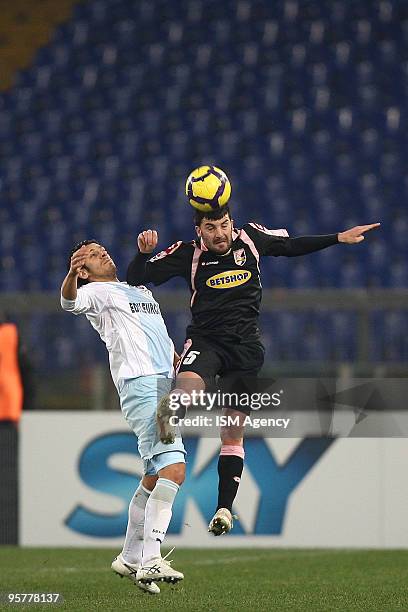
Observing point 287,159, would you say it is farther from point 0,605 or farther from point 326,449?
point 0,605

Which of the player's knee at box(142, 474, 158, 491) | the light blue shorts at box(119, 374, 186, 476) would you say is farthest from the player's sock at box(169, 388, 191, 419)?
the player's knee at box(142, 474, 158, 491)

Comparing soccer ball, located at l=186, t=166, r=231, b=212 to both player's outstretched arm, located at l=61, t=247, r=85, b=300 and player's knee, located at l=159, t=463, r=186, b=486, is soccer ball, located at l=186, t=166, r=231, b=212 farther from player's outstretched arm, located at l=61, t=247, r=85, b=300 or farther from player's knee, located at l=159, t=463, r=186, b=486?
player's knee, located at l=159, t=463, r=186, b=486

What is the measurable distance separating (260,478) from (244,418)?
3147mm

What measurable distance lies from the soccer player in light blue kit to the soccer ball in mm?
683

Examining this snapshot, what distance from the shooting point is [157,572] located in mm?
5859

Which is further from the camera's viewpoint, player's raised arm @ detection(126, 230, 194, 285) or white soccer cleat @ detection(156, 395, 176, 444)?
player's raised arm @ detection(126, 230, 194, 285)

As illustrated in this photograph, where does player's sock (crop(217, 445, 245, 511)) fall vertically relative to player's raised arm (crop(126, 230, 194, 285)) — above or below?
below

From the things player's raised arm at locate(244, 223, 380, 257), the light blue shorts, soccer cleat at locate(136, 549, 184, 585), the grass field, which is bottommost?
the grass field

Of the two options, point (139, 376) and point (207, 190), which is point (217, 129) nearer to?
point (139, 376)

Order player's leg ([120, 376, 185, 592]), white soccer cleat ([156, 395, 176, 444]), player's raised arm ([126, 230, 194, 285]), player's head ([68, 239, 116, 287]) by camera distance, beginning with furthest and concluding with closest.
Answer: player's head ([68, 239, 116, 287])
player's leg ([120, 376, 185, 592])
player's raised arm ([126, 230, 194, 285])
white soccer cleat ([156, 395, 176, 444])

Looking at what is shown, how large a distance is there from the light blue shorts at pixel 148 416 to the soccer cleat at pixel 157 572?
20.1 inches

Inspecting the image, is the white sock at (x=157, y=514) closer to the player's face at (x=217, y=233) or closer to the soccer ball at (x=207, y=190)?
the player's face at (x=217, y=233)

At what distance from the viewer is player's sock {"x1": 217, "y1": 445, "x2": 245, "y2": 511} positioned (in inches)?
236

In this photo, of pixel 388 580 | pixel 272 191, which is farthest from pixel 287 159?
pixel 388 580
